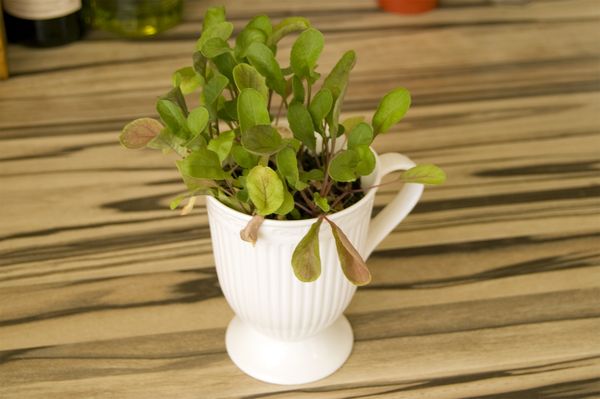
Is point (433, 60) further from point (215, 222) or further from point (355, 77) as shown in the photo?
point (215, 222)

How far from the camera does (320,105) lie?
594 millimetres

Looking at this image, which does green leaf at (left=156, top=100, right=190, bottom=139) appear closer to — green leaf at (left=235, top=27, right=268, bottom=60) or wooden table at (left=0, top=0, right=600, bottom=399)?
green leaf at (left=235, top=27, right=268, bottom=60)

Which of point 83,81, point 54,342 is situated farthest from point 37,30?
point 54,342

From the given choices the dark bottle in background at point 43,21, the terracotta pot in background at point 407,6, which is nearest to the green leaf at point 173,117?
the dark bottle in background at point 43,21

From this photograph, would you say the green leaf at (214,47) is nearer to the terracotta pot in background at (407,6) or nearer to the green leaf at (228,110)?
the green leaf at (228,110)

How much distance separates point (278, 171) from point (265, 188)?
2 centimetres

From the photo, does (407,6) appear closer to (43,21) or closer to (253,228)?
(43,21)

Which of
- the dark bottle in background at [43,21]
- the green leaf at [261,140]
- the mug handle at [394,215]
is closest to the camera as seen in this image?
the green leaf at [261,140]

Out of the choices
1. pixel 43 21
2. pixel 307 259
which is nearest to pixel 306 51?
pixel 307 259

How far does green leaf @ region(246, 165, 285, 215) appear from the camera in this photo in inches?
22.4

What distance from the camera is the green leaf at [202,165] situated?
1.88 ft

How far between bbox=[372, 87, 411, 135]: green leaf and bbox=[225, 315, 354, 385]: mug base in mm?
197

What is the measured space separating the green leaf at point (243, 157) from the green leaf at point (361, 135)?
62mm

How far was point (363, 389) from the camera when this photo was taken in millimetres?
713
